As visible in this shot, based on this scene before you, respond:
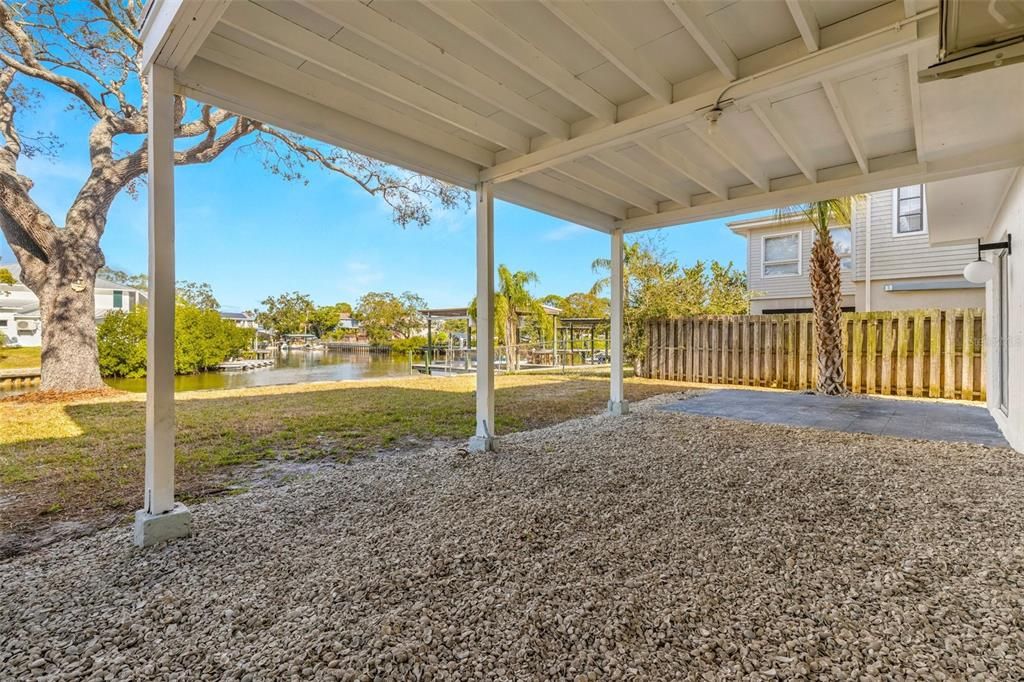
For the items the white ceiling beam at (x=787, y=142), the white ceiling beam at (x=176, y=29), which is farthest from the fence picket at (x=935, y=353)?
the white ceiling beam at (x=176, y=29)

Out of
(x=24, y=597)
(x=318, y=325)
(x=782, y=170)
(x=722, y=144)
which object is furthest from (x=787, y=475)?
(x=318, y=325)

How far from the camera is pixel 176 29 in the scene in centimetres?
227

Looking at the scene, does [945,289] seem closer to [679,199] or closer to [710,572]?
[679,199]

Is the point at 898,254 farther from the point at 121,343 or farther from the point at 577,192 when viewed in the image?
the point at 121,343

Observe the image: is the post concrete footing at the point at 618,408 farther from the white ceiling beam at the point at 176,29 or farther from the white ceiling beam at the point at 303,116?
the white ceiling beam at the point at 176,29

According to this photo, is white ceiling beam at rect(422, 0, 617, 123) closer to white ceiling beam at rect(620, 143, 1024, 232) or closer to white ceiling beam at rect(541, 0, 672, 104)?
white ceiling beam at rect(541, 0, 672, 104)

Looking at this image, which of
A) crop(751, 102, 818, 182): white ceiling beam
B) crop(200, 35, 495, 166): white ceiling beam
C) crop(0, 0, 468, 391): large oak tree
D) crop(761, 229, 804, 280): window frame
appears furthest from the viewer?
crop(761, 229, 804, 280): window frame

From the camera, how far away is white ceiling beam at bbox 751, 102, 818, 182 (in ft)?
10.5

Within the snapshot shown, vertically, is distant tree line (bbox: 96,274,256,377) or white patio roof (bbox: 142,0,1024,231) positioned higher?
white patio roof (bbox: 142,0,1024,231)

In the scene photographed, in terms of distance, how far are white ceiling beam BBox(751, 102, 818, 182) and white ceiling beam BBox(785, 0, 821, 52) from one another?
47cm

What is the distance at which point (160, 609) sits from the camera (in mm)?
1879

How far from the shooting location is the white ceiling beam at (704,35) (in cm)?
230

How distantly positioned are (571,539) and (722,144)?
131 inches

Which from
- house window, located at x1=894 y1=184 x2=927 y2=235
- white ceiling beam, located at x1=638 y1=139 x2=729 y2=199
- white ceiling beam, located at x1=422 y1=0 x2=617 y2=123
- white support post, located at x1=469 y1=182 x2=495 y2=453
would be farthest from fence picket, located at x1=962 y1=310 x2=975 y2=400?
white support post, located at x1=469 y1=182 x2=495 y2=453
